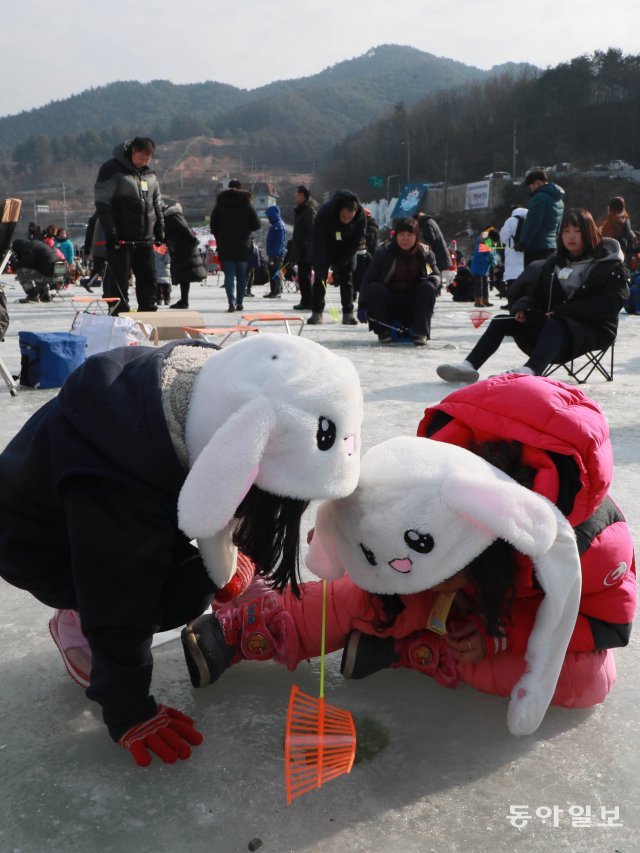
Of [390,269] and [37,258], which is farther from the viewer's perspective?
[37,258]

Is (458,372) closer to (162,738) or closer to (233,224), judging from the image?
(162,738)

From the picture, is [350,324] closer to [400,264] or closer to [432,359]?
[400,264]

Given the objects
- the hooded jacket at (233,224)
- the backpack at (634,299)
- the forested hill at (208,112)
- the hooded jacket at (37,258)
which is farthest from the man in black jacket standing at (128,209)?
the forested hill at (208,112)

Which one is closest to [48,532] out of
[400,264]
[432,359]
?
[432,359]

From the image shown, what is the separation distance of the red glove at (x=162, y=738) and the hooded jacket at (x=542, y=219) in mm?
6269

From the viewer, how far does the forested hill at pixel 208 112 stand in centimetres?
15488

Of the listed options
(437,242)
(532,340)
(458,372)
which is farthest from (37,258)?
(532,340)

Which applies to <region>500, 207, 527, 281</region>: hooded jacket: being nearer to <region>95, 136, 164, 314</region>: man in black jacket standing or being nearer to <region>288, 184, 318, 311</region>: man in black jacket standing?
<region>288, 184, 318, 311</region>: man in black jacket standing

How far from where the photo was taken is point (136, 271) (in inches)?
278

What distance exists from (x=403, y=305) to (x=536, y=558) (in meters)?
5.37

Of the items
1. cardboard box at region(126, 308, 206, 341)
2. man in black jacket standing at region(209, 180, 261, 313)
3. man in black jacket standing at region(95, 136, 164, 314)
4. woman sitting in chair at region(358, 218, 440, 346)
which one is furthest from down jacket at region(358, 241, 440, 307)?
man in black jacket standing at region(209, 180, 261, 313)

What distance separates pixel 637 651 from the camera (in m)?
1.82

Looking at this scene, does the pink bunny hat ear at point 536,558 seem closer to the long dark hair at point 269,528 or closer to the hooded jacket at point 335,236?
the long dark hair at point 269,528

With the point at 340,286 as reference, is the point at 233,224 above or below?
above
